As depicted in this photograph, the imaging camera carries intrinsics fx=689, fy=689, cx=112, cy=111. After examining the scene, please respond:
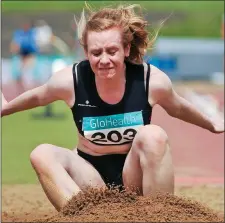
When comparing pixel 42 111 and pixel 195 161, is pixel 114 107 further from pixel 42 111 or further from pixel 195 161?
pixel 42 111

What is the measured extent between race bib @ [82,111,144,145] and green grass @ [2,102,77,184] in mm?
3366

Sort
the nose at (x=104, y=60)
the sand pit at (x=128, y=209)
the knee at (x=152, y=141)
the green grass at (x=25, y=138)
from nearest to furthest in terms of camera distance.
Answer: the sand pit at (x=128, y=209)
the knee at (x=152, y=141)
the nose at (x=104, y=60)
the green grass at (x=25, y=138)

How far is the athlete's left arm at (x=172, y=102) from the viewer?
4.77 meters

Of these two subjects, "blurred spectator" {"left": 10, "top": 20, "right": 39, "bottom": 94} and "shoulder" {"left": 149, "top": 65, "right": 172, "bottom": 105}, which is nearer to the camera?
"shoulder" {"left": 149, "top": 65, "right": 172, "bottom": 105}

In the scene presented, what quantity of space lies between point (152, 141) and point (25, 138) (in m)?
7.69

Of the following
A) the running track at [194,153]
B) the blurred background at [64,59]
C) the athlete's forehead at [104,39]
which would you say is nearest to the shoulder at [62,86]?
the athlete's forehead at [104,39]

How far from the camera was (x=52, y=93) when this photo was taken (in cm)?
484

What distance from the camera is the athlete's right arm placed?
479 centimetres

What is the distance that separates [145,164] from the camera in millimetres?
4496

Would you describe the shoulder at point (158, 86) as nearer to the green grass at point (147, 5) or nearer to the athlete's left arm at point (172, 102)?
the athlete's left arm at point (172, 102)

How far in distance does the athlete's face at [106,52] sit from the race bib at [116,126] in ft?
1.06

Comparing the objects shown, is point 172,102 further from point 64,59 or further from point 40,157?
point 64,59

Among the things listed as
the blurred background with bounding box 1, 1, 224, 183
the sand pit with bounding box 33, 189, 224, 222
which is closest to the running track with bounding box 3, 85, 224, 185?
the blurred background with bounding box 1, 1, 224, 183

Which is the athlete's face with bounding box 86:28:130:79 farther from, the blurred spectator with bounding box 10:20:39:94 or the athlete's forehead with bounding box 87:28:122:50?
the blurred spectator with bounding box 10:20:39:94
